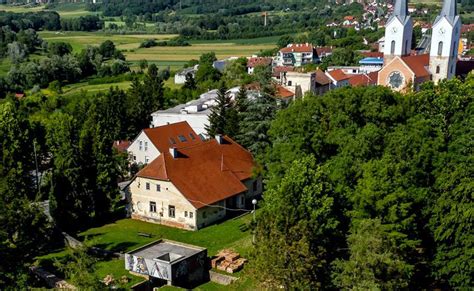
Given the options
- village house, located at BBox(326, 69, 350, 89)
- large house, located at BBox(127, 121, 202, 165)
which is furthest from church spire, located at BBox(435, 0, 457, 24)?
large house, located at BBox(127, 121, 202, 165)

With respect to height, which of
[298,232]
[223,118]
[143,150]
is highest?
[298,232]

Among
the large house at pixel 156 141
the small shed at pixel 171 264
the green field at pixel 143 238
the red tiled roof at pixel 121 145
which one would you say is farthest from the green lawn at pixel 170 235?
the red tiled roof at pixel 121 145

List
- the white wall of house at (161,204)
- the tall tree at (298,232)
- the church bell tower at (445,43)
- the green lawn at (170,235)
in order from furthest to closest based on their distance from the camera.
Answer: the church bell tower at (445,43) → the white wall of house at (161,204) → the green lawn at (170,235) → the tall tree at (298,232)

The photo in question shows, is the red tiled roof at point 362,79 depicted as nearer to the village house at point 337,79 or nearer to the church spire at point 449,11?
the village house at point 337,79

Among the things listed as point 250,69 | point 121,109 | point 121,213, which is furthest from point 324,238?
point 250,69

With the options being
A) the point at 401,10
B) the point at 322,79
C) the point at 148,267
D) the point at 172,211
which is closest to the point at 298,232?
the point at 148,267

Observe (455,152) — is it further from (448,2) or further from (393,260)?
(448,2)

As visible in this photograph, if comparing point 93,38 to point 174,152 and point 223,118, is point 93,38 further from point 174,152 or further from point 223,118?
point 174,152
